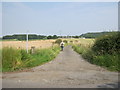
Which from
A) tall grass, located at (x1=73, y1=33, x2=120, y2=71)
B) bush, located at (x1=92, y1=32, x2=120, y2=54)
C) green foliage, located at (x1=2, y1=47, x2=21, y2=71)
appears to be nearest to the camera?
green foliage, located at (x1=2, y1=47, x2=21, y2=71)

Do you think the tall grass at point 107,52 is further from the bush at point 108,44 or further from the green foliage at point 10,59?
the green foliage at point 10,59

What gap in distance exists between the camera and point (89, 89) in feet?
21.7

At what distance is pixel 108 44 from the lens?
15.2m

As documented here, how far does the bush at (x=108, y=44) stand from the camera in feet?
48.4

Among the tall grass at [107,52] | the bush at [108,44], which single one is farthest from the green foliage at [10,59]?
the bush at [108,44]

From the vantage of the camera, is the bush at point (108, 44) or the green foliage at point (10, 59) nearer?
the green foliage at point (10, 59)

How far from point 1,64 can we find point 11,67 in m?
0.82

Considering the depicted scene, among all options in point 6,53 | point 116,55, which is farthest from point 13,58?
point 116,55

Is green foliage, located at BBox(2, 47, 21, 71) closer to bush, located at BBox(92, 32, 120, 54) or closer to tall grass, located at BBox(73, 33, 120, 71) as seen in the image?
tall grass, located at BBox(73, 33, 120, 71)

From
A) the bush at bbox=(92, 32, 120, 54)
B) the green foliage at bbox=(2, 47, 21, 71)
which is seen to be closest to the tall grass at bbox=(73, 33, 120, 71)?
Answer: the bush at bbox=(92, 32, 120, 54)

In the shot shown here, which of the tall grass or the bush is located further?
the bush

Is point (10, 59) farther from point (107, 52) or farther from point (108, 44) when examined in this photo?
point (108, 44)

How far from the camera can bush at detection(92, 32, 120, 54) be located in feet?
48.4

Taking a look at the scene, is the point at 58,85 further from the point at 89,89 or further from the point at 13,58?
the point at 13,58
